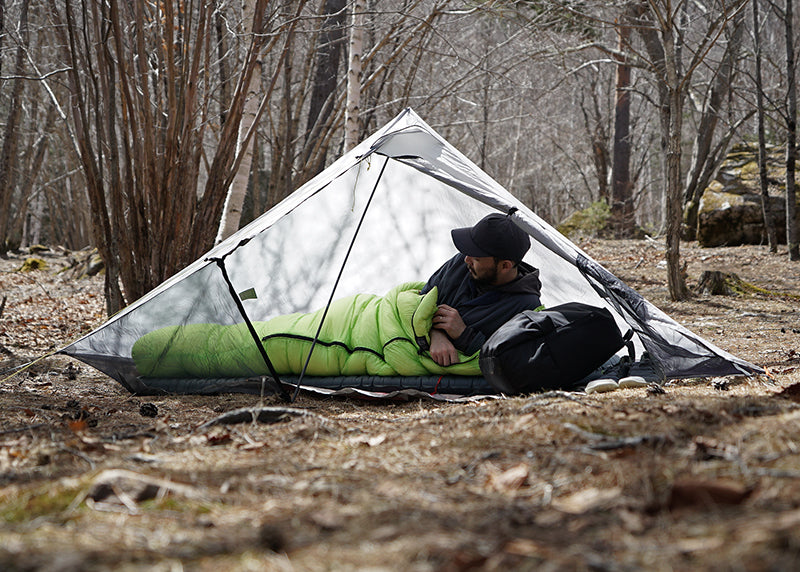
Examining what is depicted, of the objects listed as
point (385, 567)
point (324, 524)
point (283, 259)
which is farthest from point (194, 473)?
point (283, 259)

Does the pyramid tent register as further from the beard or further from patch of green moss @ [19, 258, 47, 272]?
patch of green moss @ [19, 258, 47, 272]

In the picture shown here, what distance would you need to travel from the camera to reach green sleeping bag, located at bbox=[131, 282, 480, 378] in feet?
11.3

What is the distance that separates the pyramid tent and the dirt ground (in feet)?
1.89

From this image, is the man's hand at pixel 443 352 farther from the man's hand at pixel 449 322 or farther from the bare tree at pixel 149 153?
the bare tree at pixel 149 153

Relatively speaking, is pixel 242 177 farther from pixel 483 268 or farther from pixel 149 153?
pixel 483 268

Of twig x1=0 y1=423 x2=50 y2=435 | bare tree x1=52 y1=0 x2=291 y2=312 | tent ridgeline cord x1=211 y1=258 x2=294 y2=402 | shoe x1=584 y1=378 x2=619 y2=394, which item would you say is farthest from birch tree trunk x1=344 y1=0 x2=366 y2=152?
twig x1=0 y1=423 x2=50 y2=435

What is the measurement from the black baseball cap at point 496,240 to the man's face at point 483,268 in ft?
0.17

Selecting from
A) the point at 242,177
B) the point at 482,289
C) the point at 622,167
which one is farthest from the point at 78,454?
the point at 622,167

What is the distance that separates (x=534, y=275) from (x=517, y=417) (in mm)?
1662

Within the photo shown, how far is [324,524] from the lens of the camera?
128cm

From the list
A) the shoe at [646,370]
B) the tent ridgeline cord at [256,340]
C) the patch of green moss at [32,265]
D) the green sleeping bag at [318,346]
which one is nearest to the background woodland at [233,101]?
the patch of green moss at [32,265]

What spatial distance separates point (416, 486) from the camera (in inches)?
61.5

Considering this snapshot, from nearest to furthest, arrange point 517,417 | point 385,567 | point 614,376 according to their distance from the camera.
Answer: point 385,567 → point 517,417 → point 614,376

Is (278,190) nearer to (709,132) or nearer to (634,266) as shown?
(634,266)
